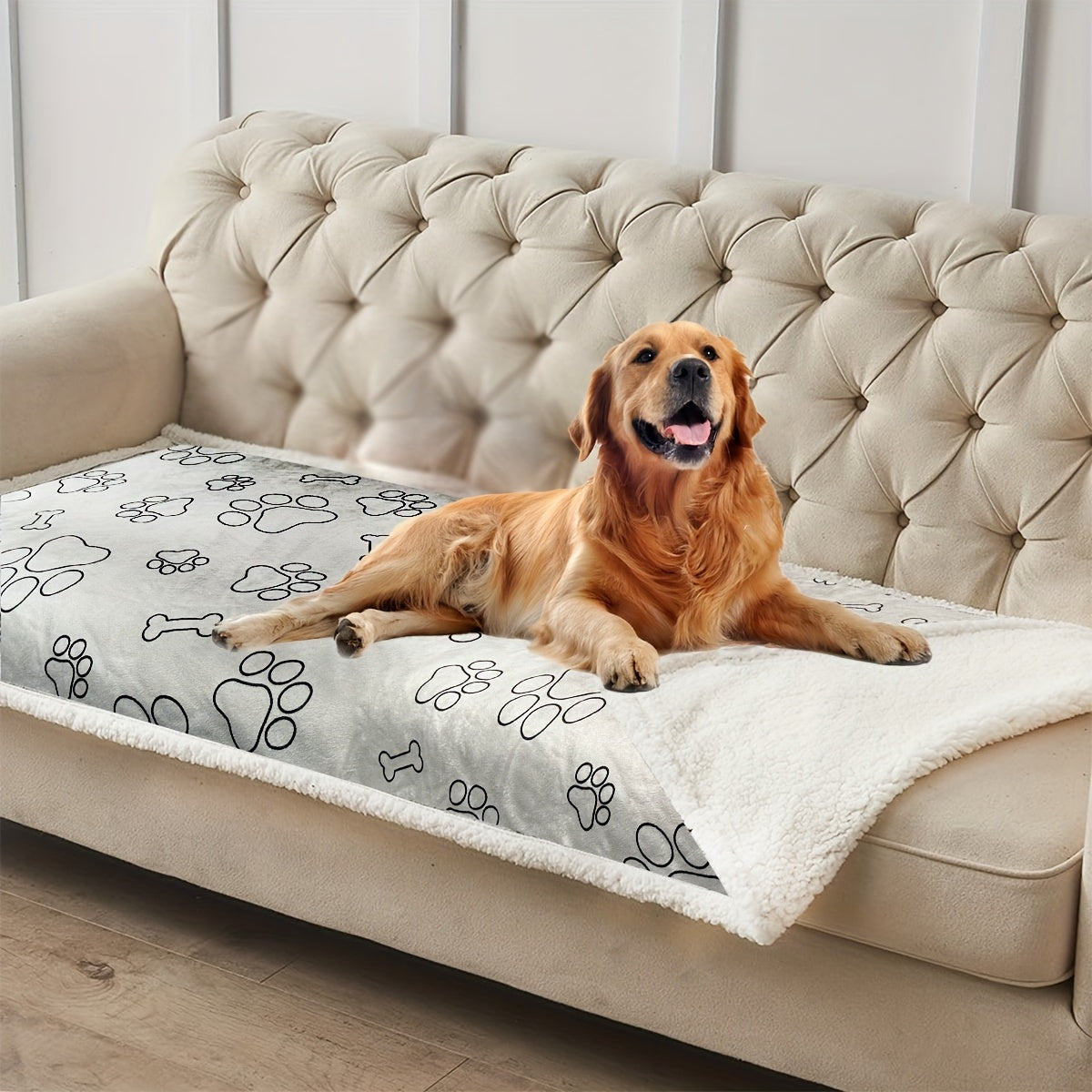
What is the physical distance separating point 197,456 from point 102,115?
1042 millimetres

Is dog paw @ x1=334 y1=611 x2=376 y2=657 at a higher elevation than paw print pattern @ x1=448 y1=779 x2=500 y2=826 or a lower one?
higher

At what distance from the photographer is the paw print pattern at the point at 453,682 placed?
1.47m

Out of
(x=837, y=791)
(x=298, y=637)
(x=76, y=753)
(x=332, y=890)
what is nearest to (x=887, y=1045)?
→ (x=837, y=791)

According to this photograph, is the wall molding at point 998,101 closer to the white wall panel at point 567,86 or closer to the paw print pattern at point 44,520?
the white wall panel at point 567,86

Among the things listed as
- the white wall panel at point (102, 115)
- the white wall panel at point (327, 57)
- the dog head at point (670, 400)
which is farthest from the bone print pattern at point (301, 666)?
the white wall panel at point (102, 115)

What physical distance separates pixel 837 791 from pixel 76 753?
36.5 inches

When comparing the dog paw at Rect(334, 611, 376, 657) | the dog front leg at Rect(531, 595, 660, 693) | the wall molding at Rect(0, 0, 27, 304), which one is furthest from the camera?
the wall molding at Rect(0, 0, 27, 304)

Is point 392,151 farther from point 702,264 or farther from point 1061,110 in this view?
point 1061,110

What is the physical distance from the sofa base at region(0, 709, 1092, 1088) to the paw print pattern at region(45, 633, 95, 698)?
0.25ft

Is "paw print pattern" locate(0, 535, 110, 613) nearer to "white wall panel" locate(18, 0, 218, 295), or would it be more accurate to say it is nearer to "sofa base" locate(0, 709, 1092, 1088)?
"sofa base" locate(0, 709, 1092, 1088)

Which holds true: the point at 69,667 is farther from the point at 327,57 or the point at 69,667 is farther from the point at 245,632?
the point at 327,57

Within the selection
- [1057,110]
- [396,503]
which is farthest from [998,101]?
[396,503]

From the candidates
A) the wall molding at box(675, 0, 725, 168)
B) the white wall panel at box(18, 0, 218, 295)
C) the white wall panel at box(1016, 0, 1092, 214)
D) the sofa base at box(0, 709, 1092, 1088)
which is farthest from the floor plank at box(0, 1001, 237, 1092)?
the white wall panel at box(18, 0, 218, 295)

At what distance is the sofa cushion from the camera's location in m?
1.24
